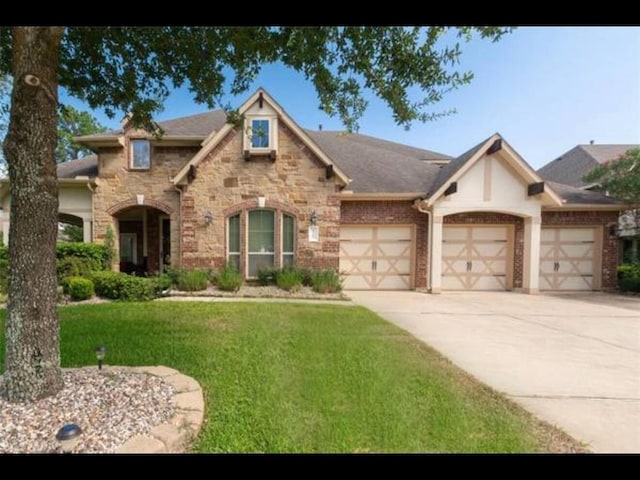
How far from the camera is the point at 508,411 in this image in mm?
3070

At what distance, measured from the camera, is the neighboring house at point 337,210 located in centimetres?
1028

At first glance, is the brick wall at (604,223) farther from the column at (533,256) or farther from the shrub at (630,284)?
the column at (533,256)

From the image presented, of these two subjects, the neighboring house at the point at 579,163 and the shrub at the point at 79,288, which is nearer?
the shrub at the point at 79,288

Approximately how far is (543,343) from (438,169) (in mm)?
9913

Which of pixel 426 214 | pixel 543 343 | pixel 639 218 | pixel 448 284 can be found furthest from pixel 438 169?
pixel 543 343

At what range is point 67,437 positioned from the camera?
6.56 feet

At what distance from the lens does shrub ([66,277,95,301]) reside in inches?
317

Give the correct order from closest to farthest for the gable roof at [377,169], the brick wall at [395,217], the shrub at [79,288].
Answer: the shrub at [79,288] < the brick wall at [395,217] < the gable roof at [377,169]

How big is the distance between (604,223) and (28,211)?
53.0 ft

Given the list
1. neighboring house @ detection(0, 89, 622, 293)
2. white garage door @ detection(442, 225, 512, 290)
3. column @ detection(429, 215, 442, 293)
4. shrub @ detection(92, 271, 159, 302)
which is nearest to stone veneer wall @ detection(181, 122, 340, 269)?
neighboring house @ detection(0, 89, 622, 293)

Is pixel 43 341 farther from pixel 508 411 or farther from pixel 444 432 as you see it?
pixel 508 411

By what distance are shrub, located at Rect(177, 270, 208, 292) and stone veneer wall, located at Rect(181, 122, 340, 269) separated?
698 millimetres

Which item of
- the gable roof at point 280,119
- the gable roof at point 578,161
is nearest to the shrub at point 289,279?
the gable roof at point 280,119

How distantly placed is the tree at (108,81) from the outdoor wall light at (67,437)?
1.05 m
